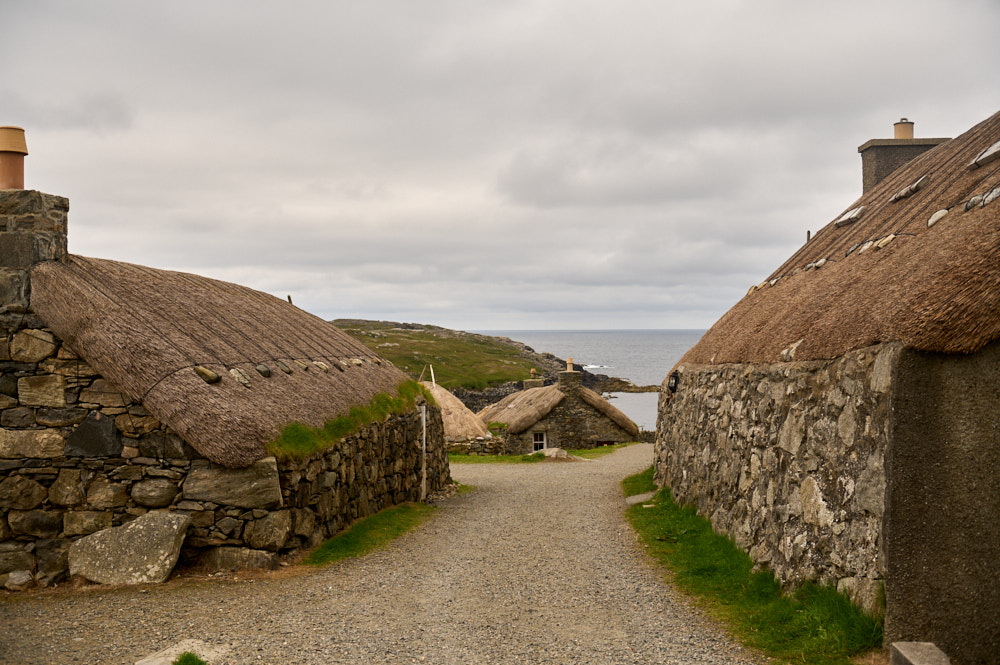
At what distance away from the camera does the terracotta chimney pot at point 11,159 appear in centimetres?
1000

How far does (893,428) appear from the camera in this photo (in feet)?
20.1

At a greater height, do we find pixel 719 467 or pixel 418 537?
pixel 719 467

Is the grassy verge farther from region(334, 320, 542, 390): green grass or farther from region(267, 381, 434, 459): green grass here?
region(334, 320, 542, 390): green grass

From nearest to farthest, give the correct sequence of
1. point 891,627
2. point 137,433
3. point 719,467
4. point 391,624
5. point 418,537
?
1. point 891,627
2. point 391,624
3. point 137,433
4. point 719,467
5. point 418,537

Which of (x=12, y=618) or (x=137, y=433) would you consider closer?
(x=12, y=618)

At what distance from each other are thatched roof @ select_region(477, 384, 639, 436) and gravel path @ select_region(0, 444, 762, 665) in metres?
19.8

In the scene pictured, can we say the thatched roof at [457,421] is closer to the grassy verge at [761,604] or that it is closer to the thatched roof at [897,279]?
the thatched roof at [897,279]

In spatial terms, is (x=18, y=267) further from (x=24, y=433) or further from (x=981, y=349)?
(x=981, y=349)

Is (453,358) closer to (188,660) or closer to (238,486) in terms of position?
(238,486)

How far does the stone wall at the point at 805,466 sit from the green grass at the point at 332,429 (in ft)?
19.5

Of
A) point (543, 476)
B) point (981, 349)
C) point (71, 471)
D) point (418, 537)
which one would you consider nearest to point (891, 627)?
point (981, 349)

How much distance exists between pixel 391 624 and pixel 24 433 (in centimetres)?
547

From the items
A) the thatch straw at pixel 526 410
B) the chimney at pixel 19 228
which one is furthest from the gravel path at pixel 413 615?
the thatch straw at pixel 526 410

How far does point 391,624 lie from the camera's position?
783 cm
